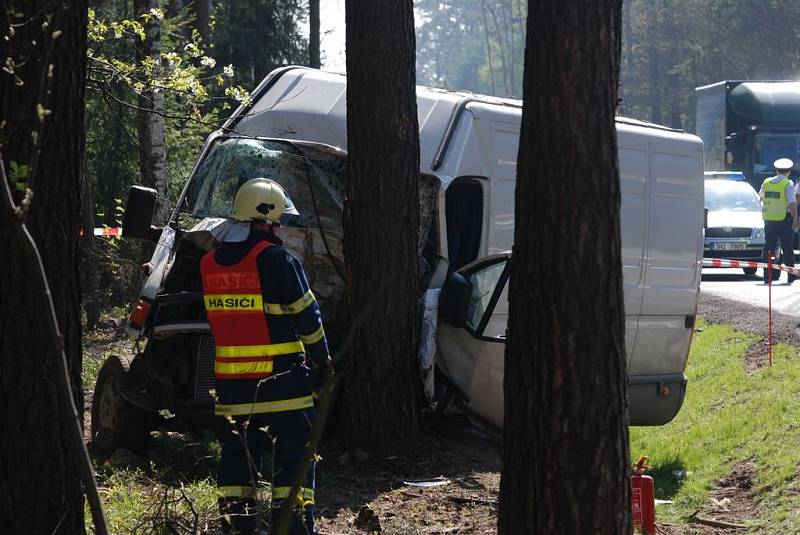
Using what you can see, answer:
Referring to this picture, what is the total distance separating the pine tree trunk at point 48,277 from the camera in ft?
13.0

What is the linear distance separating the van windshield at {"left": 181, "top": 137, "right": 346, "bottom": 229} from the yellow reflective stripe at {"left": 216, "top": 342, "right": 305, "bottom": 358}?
2.80 metres

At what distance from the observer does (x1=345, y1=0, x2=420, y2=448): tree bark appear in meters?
7.39

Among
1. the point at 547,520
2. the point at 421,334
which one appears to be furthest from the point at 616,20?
the point at 421,334

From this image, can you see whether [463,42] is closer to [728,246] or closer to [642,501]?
[728,246]

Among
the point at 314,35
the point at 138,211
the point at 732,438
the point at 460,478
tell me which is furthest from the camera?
the point at 314,35

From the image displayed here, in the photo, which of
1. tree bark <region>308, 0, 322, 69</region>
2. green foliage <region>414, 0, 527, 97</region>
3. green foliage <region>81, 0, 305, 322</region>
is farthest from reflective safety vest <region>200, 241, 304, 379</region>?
green foliage <region>414, 0, 527, 97</region>

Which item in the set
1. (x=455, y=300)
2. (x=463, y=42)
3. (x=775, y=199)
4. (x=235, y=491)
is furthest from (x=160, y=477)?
(x=463, y=42)

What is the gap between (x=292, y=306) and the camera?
567 centimetres

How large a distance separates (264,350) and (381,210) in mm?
1910

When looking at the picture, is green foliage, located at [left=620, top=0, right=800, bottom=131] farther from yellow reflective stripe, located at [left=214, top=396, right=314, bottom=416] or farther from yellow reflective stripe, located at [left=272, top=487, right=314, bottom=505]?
yellow reflective stripe, located at [left=272, top=487, right=314, bottom=505]

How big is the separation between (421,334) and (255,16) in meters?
18.0

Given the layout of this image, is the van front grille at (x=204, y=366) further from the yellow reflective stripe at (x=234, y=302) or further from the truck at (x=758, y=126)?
the truck at (x=758, y=126)

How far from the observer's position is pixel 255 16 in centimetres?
2477

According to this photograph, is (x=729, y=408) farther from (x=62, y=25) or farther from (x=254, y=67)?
(x=254, y=67)
